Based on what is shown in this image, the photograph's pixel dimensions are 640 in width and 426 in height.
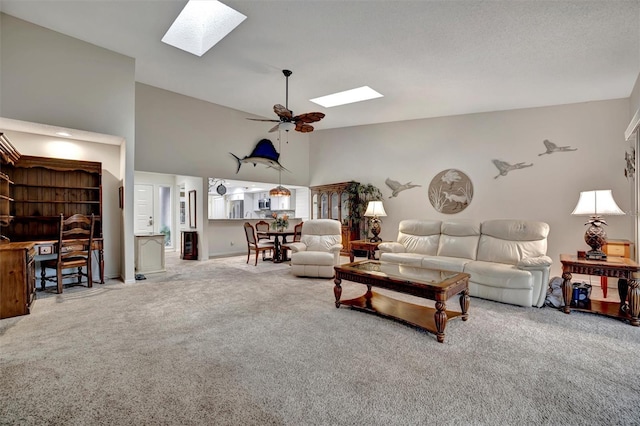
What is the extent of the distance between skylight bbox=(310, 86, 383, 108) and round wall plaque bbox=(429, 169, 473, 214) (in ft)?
7.52

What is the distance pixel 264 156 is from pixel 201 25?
4.05 metres

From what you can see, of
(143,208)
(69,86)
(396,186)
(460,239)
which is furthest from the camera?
(143,208)

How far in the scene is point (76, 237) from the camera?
4469 mm

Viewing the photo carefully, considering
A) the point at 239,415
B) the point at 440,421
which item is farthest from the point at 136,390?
the point at 440,421

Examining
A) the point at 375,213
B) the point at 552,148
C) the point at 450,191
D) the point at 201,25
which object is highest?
the point at 201,25

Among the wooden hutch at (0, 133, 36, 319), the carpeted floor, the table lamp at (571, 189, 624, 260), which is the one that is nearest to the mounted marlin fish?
the wooden hutch at (0, 133, 36, 319)

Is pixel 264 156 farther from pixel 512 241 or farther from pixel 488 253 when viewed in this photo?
pixel 512 241

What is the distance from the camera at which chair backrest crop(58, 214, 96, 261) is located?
4020 mm

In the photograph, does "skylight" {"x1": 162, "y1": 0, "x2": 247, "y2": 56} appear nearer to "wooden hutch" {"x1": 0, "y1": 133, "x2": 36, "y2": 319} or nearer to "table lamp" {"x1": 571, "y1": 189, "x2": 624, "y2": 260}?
"wooden hutch" {"x1": 0, "y1": 133, "x2": 36, "y2": 319}

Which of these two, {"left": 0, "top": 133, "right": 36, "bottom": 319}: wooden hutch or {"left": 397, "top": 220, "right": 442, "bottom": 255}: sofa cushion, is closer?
{"left": 0, "top": 133, "right": 36, "bottom": 319}: wooden hutch

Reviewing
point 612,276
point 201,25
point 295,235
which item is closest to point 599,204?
point 612,276

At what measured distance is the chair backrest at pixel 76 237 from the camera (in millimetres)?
4020

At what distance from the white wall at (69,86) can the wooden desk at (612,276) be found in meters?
5.91

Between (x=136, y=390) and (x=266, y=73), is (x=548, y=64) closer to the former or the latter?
(x=266, y=73)
